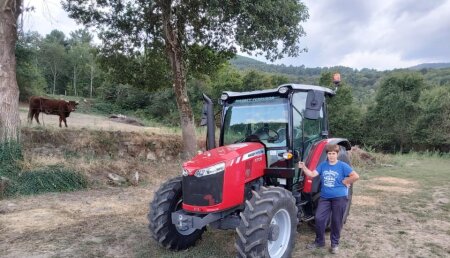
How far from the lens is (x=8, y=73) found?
340 inches

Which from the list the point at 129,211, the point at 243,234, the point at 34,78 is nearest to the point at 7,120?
the point at 129,211

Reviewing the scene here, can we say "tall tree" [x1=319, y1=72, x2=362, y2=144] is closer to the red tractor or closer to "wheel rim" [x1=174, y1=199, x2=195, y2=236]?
the red tractor

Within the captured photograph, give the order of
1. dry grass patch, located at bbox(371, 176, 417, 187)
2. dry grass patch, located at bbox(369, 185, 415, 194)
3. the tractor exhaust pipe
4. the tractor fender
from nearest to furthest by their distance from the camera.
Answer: the tractor exhaust pipe → the tractor fender → dry grass patch, located at bbox(369, 185, 415, 194) → dry grass patch, located at bbox(371, 176, 417, 187)

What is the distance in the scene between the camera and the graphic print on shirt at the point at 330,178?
16.5 feet

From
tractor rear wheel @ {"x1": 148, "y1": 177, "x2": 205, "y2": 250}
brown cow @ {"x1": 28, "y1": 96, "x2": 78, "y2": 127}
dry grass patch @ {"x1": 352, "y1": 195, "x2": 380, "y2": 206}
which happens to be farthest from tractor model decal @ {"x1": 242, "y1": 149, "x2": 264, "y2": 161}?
brown cow @ {"x1": 28, "y1": 96, "x2": 78, "y2": 127}

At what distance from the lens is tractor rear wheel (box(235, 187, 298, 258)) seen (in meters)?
4.04

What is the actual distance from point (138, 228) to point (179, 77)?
5975 mm

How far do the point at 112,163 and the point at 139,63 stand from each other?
4.12 m

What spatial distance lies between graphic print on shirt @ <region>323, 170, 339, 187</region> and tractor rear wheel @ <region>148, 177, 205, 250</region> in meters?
1.86

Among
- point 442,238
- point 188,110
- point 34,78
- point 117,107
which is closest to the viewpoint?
point 442,238

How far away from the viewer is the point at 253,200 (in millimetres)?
4293

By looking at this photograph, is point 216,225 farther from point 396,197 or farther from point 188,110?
point 188,110

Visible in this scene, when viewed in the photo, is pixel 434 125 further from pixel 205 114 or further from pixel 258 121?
pixel 205 114

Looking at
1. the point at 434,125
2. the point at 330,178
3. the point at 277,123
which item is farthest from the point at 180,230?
the point at 434,125
